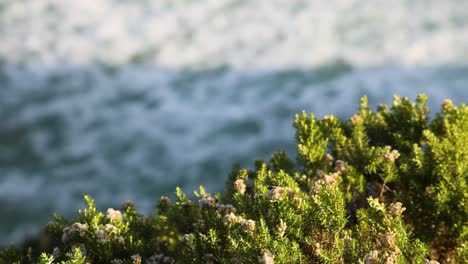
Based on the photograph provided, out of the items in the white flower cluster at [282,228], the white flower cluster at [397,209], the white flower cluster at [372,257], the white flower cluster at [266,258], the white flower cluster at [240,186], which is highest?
the white flower cluster at [240,186]

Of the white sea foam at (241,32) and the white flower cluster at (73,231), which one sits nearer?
the white flower cluster at (73,231)

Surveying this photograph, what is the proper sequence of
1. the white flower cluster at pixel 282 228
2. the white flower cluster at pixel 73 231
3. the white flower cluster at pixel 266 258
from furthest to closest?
the white flower cluster at pixel 73 231, the white flower cluster at pixel 282 228, the white flower cluster at pixel 266 258

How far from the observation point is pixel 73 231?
14.7 feet

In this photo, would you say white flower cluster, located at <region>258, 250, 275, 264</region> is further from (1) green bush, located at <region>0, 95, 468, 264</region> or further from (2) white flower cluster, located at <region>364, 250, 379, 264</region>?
(2) white flower cluster, located at <region>364, 250, 379, 264</region>

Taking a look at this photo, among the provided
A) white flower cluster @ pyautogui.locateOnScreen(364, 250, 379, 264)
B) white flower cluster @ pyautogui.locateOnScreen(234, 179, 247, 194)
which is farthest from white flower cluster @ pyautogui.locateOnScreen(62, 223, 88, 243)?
white flower cluster @ pyautogui.locateOnScreen(364, 250, 379, 264)

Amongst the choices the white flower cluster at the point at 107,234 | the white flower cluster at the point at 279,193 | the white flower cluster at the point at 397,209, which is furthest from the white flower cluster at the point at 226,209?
the white flower cluster at the point at 397,209

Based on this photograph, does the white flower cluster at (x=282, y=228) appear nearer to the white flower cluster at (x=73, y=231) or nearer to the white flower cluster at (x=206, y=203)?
the white flower cluster at (x=206, y=203)

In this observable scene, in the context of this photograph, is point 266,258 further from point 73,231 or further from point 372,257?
point 73,231

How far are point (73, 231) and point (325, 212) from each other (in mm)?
1680

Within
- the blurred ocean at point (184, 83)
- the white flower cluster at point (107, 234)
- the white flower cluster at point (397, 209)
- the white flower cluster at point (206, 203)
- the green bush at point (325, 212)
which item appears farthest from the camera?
the blurred ocean at point (184, 83)

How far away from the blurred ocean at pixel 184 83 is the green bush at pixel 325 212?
22.0 feet

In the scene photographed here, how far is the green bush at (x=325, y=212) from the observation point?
3.87 meters

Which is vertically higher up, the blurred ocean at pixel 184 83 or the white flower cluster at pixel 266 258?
the blurred ocean at pixel 184 83

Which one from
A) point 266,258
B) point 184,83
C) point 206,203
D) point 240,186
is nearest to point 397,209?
point 266,258
